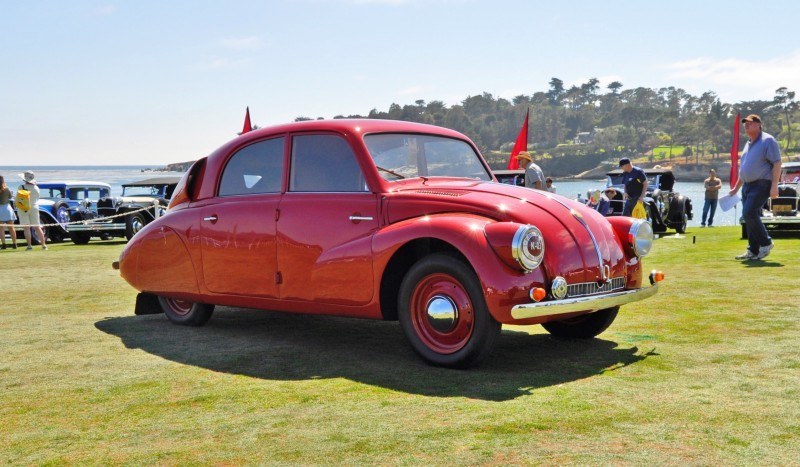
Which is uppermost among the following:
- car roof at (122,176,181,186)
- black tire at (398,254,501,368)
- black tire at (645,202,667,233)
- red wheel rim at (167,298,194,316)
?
car roof at (122,176,181,186)

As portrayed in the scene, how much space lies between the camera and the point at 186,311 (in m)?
6.88

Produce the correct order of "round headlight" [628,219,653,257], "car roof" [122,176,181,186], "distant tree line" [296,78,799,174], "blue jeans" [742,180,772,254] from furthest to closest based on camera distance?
"distant tree line" [296,78,799,174], "car roof" [122,176,181,186], "blue jeans" [742,180,772,254], "round headlight" [628,219,653,257]

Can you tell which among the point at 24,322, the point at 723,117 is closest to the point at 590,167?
the point at 723,117

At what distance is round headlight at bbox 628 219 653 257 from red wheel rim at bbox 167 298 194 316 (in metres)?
3.73

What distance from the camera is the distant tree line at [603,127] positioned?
14325 cm

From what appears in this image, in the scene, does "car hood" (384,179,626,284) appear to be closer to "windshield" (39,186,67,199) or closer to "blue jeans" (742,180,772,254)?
"blue jeans" (742,180,772,254)

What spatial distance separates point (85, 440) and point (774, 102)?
158945 millimetres

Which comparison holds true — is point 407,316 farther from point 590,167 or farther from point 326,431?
point 590,167

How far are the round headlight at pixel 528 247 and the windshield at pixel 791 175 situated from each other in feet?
49.8

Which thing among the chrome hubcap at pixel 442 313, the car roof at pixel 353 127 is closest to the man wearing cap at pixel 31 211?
the car roof at pixel 353 127

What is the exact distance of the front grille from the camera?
477cm

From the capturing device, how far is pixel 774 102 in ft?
472

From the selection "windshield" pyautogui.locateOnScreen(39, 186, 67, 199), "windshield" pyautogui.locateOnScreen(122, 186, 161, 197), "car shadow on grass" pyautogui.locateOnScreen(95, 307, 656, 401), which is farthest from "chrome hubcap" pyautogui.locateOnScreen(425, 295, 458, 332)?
"windshield" pyautogui.locateOnScreen(39, 186, 67, 199)

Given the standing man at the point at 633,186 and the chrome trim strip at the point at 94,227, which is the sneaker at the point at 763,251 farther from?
the chrome trim strip at the point at 94,227
